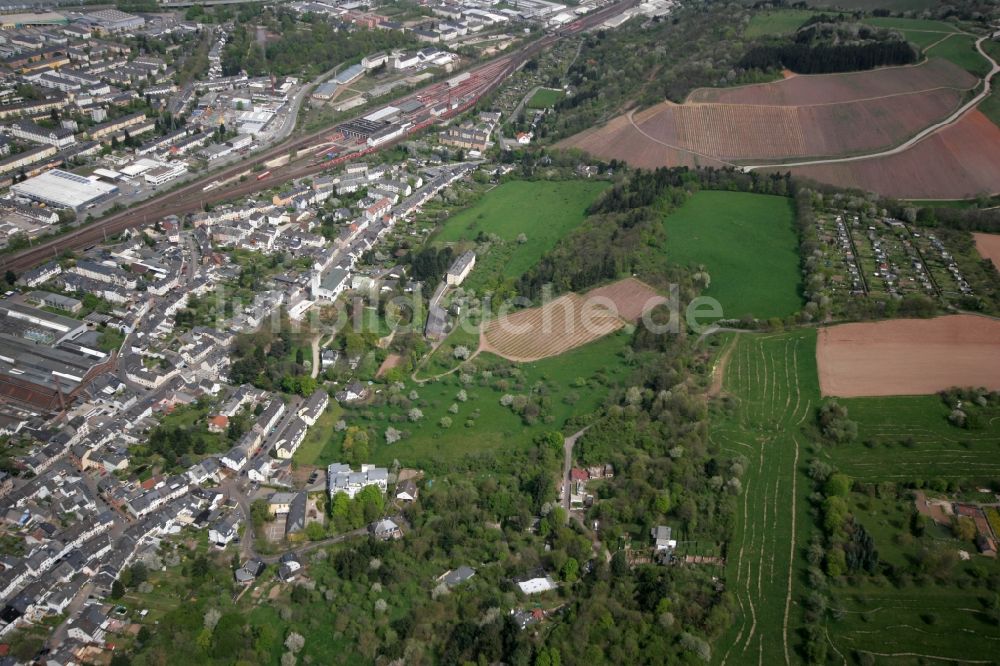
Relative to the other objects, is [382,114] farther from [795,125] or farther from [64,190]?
[795,125]

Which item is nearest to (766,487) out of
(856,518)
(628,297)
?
(856,518)

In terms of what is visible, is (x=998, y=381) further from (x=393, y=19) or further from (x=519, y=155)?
(x=393, y=19)

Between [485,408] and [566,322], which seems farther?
[566,322]

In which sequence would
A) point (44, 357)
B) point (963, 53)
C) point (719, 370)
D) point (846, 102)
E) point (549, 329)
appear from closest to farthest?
point (44, 357)
point (719, 370)
point (549, 329)
point (846, 102)
point (963, 53)

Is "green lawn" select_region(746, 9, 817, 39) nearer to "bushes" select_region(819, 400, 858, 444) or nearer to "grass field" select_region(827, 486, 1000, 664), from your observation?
"bushes" select_region(819, 400, 858, 444)

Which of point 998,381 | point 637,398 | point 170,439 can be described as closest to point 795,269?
point 998,381

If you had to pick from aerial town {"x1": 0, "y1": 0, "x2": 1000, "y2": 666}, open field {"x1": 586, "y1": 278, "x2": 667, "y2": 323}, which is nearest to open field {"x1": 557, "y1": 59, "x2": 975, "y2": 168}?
aerial town {"x1": 0, "y1": 0, "x2": 1000, "y2": 666}

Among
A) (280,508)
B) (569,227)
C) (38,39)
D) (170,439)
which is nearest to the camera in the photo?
(280,508)
